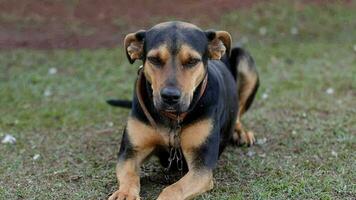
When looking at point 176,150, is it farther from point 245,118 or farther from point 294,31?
point 294,31

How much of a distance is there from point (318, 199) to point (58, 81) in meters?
5.53

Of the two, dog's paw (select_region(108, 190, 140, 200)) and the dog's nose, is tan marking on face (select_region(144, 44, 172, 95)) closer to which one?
the dog's nose

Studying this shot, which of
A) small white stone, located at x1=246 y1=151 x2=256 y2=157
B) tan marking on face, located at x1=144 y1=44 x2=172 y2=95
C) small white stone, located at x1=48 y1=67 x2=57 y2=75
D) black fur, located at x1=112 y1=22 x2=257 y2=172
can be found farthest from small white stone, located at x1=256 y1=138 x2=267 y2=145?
small white stone, located at x1=48 y1=67 x2=57 y2=75

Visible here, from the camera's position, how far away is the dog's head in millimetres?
5109

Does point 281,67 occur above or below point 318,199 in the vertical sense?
below

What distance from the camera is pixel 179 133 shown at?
558cm

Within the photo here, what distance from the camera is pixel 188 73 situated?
5.23 m

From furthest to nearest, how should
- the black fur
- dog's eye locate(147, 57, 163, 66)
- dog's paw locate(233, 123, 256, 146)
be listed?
1. dog's paw locate(233, 123, 256, 146)
2. the black fur
3. dog's eye locate(147, 57, 163, 66)

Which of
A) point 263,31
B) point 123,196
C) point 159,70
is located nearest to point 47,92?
point 159,70

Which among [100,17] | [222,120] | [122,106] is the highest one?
[222,120]

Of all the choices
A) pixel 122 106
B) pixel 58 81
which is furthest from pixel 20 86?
pixel 122 106

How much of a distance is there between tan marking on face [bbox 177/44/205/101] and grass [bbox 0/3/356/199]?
0.91m

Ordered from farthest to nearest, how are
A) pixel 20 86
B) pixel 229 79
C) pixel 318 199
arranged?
pixel 20 86 < pixel 229 79 < pixel 318 199

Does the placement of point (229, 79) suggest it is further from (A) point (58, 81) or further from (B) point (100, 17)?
(B) point (100, 17)
